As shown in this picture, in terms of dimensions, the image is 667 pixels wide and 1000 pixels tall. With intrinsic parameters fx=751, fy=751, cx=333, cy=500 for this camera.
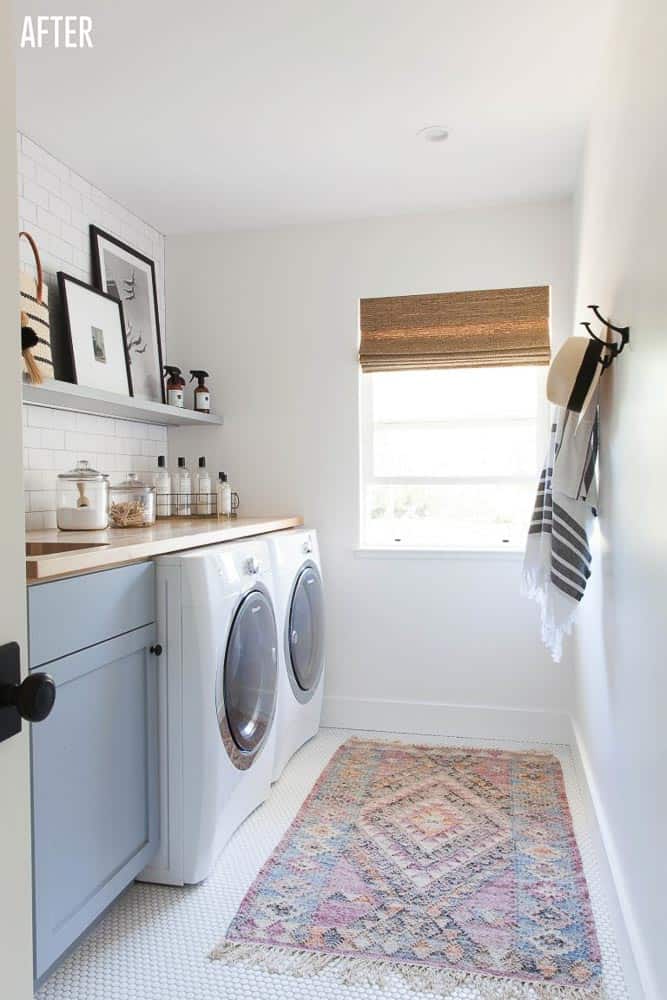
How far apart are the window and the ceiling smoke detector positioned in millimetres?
1071

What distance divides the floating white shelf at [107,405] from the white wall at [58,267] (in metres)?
0.05

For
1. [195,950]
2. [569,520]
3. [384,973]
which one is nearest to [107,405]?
[569,520]

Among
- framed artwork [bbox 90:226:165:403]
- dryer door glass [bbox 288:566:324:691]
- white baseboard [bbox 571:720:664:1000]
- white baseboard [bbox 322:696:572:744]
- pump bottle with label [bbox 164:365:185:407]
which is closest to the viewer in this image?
white baseboard [bbox 571:720:664:1000]

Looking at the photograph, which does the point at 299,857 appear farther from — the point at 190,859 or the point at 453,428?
the point at 453,428

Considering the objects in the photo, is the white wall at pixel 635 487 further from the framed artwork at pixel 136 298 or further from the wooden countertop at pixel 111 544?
the framed artwork at pixel 136 298

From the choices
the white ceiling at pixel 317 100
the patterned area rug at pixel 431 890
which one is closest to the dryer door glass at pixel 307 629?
the patterned area rug at pixel 431 890

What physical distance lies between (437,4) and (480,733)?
279 cm

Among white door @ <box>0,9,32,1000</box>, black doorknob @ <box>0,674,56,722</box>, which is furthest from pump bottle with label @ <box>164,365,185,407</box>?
black doorknob @ <box>0,674,56,722</box>

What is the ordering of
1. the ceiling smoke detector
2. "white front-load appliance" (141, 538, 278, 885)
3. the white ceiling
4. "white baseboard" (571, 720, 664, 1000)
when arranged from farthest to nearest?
the ceiling smoke detector, "white front-load appliance" (141, 538, 278, 885), the white ceiling, "white baseboard" (571, 720, 664, 1000)

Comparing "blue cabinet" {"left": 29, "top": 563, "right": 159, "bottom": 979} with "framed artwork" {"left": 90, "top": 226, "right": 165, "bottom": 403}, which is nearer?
"blue cabinet" {"left": 29, "top": 563, "right": 159, "bottom": 979}

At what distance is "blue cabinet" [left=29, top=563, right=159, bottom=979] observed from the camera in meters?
1.64

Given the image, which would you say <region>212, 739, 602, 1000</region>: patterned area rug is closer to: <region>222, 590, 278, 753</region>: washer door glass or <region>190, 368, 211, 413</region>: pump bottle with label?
<region>222, 590, 278, 753</region>: washer door glass

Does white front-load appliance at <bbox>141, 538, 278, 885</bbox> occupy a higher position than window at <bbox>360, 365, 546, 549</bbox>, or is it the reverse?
window at <bbox>360, 365, 546, 549</bbox>

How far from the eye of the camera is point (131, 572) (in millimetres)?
2033
